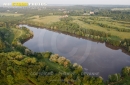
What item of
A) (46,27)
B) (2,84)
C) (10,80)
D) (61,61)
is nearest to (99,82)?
(61,61)

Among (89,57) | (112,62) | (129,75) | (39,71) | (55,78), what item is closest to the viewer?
(55,78)

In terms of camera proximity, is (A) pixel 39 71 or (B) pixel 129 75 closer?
(A) pixel 39 71

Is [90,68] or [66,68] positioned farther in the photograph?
[90,68]

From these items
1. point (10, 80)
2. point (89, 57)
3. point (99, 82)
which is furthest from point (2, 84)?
point (89, 57)

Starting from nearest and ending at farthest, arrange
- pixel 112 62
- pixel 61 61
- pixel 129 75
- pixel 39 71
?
pixel 39 71
pixel 129 75
pixel 61 61
pixel 112 62

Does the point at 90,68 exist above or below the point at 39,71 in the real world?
below

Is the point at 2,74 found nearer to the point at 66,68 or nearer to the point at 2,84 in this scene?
the point at 2,84

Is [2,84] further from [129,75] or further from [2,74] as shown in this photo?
[129,75]

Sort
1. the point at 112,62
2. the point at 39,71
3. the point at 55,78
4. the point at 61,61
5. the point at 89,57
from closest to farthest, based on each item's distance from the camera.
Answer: the point at 55,78 < the point at 39,71 < the point at 61,61 < the point at 112,62 < the point at 89,57

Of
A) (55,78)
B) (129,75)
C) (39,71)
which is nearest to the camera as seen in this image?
(55,78)
